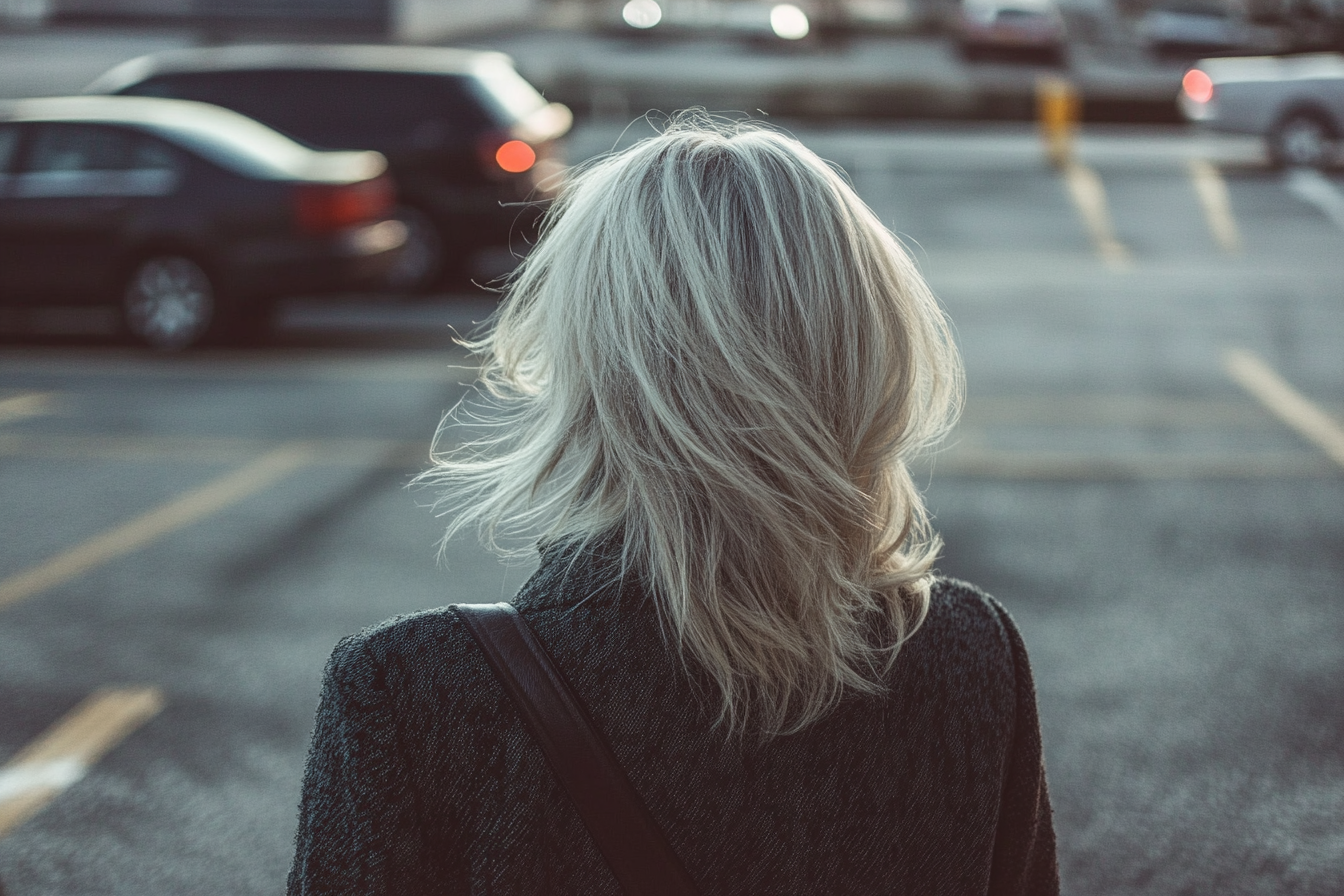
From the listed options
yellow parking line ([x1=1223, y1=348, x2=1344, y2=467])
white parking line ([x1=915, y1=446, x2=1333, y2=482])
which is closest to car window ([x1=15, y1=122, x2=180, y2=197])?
white parking line ([x1=915, y1=446, x2=1333, y2=482])

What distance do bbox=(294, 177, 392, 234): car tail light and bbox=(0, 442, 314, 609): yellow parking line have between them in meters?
3.29

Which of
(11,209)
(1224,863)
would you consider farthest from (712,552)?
(11,209)

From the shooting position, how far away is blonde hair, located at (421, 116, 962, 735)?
119 cm

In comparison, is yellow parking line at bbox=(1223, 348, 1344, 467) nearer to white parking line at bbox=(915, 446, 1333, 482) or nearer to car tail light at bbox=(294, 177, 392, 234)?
white parking line at bbox=(915, 446, 1333, 482)

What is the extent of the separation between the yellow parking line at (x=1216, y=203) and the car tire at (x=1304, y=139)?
913 millimetres

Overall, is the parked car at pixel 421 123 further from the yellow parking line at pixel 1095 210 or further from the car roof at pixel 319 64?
the yellow parking line at pixel 1095 210

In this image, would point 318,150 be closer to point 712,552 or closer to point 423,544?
point 423,544

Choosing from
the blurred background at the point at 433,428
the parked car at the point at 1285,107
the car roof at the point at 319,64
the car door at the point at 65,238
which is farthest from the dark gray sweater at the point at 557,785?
the parked car at the point at 1285,107

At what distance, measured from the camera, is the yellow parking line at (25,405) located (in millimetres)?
7746

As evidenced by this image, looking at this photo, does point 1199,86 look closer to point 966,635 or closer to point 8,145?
point 8,145

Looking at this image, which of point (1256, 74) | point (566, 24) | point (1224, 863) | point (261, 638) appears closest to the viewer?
point (1224, 863)

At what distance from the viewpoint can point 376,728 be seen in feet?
3.81

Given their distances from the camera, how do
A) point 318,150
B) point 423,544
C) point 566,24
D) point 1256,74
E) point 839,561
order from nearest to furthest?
point 839,561 < point 423,544 < point 318,150 < point 1256,74 < point 566,24

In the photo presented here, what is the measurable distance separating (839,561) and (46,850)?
2.67 metres
